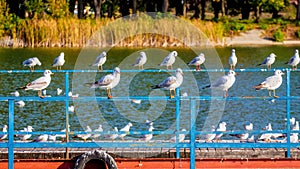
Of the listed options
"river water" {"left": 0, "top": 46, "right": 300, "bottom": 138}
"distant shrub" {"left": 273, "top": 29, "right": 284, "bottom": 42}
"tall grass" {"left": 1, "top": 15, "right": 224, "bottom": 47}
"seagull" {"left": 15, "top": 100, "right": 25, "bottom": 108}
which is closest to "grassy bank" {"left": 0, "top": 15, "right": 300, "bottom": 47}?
"tall grass" {"left": 1, "top": 15, "right": 224, "bottom": 47}

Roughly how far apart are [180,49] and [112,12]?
59.8 feet

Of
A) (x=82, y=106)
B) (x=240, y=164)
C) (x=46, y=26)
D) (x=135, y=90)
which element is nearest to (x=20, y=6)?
(x=46, y=26)

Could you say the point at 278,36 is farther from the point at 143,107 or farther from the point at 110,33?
the point at 143,107

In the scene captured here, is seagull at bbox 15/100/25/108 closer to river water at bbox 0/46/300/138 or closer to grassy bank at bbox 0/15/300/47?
river water at bbox 0/46/300/138

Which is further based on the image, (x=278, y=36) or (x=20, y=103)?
(x=278, y=36)

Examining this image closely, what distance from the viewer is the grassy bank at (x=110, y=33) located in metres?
44.6

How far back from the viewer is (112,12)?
6103 centimetres

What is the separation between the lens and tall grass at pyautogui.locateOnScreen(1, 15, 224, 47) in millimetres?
44531

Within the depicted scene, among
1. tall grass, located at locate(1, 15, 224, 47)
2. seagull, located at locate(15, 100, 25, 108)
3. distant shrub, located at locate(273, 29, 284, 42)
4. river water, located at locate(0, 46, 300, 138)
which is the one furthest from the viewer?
distant shrub, located at locate(273, 29, 284, 42)

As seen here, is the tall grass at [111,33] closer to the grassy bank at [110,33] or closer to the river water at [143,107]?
the grassy bank at [110,33]

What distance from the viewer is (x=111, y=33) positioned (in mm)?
45375

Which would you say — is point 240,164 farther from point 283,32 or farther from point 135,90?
point 283,32

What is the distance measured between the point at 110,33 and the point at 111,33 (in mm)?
83

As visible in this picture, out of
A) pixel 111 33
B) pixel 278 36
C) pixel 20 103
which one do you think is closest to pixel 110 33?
pixel 111 33
